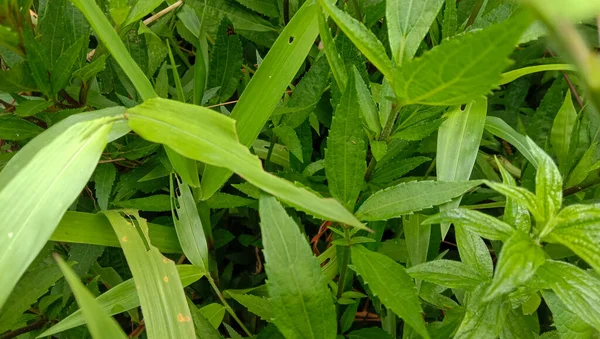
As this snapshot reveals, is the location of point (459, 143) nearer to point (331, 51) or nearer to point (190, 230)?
point (331, 51)

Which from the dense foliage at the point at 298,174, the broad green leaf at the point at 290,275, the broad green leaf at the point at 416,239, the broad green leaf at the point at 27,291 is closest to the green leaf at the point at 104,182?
the dense foliage at the point at 298,174

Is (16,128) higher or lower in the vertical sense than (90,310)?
higher

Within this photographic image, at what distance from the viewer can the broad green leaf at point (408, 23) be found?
53cm

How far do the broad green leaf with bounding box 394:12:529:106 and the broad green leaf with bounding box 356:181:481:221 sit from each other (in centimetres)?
12

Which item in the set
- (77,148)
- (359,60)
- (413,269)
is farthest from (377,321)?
(77,148)

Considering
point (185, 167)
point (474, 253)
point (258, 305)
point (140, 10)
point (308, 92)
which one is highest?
point (140, 10)

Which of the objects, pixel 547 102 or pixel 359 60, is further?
pixel 547 102

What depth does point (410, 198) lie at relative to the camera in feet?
1.85

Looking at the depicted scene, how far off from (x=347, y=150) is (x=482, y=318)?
235 millimetres

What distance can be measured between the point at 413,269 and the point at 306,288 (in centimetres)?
13

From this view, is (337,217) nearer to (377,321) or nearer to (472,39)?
(472,39)

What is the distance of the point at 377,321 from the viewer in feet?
2.85

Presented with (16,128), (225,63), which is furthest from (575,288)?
(16,128)

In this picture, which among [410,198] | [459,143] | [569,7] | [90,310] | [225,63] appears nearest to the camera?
[569,7]
